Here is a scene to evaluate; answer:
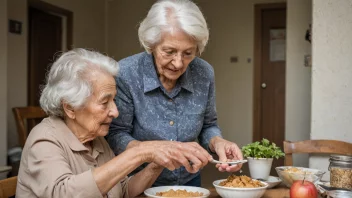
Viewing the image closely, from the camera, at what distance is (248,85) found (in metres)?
6.49

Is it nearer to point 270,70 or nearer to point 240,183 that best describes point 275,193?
point 240,183

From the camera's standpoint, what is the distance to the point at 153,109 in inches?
71.0

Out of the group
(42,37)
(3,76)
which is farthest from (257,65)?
(3,76)

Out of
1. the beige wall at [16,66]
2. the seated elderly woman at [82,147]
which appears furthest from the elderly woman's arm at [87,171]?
the beige wall at [16,66]

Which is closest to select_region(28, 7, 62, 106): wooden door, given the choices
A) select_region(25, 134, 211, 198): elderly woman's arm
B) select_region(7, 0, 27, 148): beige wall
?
select_region(7, 0, 27, 148): beige wall

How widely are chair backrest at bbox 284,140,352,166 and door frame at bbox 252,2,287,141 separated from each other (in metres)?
3.84

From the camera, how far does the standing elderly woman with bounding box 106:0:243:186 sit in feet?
5.45

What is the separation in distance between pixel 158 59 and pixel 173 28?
0.15 metres

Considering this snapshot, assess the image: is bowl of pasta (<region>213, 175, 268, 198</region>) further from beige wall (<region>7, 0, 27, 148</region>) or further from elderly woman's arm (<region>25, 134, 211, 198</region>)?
beige wall (<region>7, 0, 27, 148</region>)

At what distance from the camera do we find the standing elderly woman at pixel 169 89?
1662mm

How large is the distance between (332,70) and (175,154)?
222 centimetres

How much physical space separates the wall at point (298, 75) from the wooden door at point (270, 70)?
211 centimetres

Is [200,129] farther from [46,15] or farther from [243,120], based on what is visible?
[243,120]

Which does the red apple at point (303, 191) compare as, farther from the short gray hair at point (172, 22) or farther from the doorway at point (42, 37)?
the doorway at point (42, 37)
